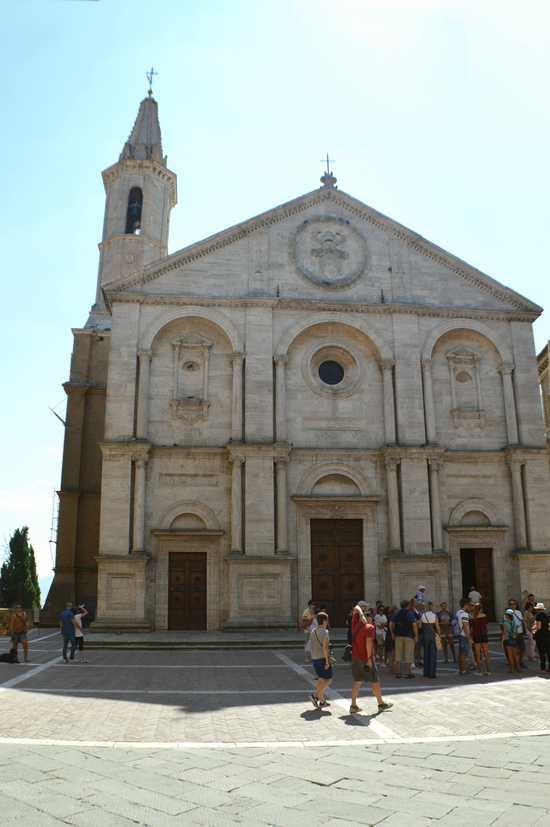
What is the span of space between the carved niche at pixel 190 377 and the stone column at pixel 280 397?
8.75ft

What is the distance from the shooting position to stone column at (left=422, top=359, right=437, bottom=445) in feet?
86.5

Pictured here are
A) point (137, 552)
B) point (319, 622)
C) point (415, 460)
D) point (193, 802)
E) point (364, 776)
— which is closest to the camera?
point (193, 802)

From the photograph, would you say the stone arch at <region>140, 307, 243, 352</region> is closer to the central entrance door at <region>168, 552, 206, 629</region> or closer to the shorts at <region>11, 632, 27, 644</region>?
the central entrance door at <region>168, 552, 206, 629</region>

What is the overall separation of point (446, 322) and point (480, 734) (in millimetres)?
20356

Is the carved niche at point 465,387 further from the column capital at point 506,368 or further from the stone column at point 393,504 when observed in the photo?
the stone column at point 393,504

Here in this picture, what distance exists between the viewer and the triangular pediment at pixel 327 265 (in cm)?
2730

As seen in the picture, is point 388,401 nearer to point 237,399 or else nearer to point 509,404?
point 509,404

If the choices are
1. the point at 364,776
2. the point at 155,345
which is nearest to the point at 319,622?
the point at 364,776

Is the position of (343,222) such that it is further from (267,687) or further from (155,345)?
(267,687)

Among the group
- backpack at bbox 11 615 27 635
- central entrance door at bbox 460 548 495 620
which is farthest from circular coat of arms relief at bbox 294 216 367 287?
backpack at bbox 11 615 27 635

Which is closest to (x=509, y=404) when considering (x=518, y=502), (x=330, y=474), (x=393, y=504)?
(x=518, y=502)

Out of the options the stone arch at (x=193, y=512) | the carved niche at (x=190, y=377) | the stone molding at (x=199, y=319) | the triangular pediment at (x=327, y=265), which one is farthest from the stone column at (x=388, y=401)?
the stone arch at (x=193, y=512)

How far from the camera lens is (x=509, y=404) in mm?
27531

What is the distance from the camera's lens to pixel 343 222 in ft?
95.0
